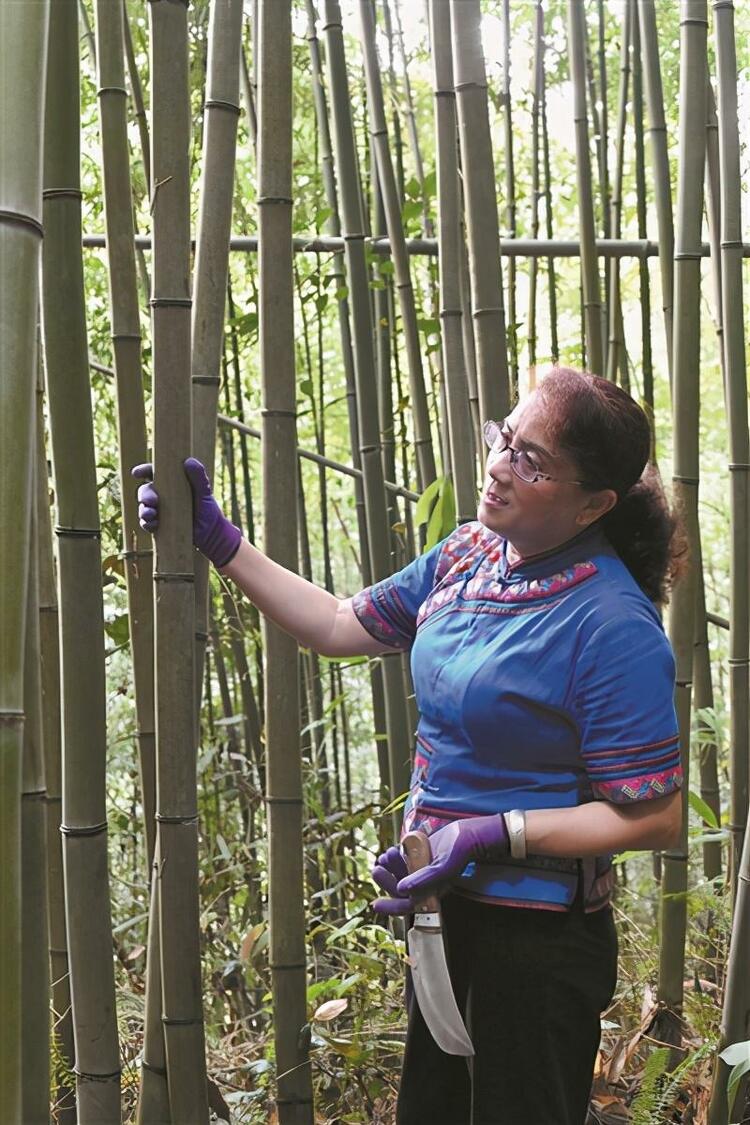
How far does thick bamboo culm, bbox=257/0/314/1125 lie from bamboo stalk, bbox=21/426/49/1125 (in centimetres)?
51

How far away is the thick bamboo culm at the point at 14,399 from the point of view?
734mm

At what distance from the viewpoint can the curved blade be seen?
135cm

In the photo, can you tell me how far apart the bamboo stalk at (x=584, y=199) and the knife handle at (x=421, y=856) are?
3.98 feet

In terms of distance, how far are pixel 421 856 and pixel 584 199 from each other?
4.32 feet

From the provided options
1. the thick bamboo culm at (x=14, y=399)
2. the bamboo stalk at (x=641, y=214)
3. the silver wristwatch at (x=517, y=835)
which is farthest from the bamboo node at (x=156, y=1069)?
the bamboo stalk at (x=641, y=214)

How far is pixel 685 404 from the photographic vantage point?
1885 millimetres

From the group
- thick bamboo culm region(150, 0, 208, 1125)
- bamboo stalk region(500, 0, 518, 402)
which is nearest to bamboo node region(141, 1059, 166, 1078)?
thick bamboo culm region(150, 0, 208, 1125)

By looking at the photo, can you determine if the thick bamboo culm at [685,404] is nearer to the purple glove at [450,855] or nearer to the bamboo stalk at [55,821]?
the purple glove at [450,855]

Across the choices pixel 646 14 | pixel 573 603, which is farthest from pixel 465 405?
pixel 646 14

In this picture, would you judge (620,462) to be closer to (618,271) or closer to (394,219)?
(394,219)

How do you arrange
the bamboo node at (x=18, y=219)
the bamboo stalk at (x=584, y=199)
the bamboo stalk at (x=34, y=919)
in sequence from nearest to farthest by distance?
the bamboo node at (x=18, y=219), the bamboo stalk at (x=34, y=919), the bamboo stalk at (x=584, y=199)

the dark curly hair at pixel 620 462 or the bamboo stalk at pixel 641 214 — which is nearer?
the dark curly hair at pixel 620 462

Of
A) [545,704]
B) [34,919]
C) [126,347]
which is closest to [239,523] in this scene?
[126,347]

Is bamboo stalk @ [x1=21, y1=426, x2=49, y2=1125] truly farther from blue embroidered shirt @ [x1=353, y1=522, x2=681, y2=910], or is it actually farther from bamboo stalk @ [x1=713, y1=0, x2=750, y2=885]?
bamboo stalk @ [x1=713, y1=0, x2=750, y2=885]
